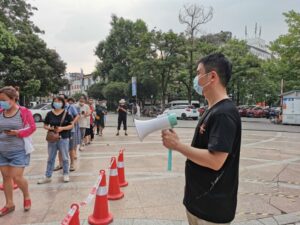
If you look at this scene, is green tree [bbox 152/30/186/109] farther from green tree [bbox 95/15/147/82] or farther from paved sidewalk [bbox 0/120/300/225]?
paved sidewalk [bbox 0/120/300/225]

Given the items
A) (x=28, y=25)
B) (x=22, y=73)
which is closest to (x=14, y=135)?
(x=22, y=73)

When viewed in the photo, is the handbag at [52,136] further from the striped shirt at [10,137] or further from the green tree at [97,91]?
the green tree at [97,91]

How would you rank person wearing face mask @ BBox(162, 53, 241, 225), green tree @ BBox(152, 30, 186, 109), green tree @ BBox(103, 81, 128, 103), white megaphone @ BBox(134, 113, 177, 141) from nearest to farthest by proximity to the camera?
person wearing face mask @ BBox(162, 53, 241, 225) → white megaphone @ BBox(134, 113, 177, 141) → green tree @ BBox(152, 30, 186, 109) → green tree @ BBox(103, 81, 128, 103)

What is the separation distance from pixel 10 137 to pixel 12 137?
0.08 feet

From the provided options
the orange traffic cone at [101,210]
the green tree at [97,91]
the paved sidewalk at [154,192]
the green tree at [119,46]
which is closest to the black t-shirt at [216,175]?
the orange traffic cone at [101,210]

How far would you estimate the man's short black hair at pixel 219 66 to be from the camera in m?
2.00

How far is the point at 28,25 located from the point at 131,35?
2431 centimetres

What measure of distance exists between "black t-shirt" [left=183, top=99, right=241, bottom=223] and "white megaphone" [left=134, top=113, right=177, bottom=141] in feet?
0.67

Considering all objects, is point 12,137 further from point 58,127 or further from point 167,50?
point 167,50

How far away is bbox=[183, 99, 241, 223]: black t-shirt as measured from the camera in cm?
186

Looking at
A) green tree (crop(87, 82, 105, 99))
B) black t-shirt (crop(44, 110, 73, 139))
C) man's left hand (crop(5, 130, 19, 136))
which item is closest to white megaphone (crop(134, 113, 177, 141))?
man's left hand (crop(5, 130, 19, 136))

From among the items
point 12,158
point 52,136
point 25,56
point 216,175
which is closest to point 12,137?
point 12,158

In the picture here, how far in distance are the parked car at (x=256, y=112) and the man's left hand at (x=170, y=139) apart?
3683 centimetres

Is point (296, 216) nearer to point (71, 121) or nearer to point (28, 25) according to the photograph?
point (71, 121)
